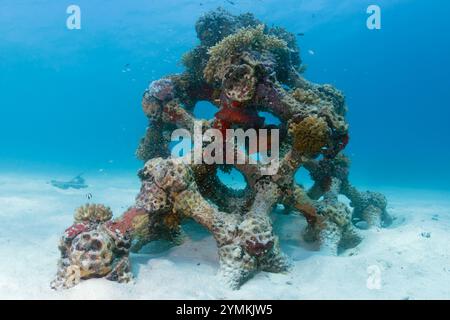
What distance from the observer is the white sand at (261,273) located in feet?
16.6

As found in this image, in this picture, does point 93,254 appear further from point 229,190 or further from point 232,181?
point 232,181

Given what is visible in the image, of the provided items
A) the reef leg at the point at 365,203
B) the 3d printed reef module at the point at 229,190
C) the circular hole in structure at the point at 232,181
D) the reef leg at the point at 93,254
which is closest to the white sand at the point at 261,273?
the reef leg at the point at 93,254

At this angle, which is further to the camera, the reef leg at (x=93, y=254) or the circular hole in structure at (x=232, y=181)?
the circular hole in structure at (x=232, y=181)

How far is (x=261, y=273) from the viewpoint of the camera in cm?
595

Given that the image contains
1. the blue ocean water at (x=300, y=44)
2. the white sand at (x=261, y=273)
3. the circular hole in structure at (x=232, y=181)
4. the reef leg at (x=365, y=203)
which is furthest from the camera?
the blue ocean water at (x=300, y=44)

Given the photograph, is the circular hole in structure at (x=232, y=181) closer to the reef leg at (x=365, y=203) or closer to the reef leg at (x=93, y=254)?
the reef leg at (x=93, y=254)

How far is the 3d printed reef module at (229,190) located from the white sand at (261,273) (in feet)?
0.97

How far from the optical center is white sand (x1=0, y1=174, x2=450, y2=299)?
5.05 m

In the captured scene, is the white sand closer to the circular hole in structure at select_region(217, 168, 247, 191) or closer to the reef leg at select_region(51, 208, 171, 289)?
the reef leg at select_region(51, 208, 171, 289)

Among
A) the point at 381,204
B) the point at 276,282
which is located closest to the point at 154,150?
the point at 276,282

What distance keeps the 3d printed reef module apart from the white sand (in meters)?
0.29

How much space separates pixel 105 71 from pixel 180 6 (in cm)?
3566

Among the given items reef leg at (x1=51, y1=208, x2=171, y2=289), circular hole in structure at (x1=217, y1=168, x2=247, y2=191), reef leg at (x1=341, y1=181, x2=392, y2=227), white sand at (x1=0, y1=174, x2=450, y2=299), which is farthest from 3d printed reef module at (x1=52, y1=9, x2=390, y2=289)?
reef leg at (x1=341, y1=181, x2=392, y2=227)

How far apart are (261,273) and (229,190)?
7.74 feet
